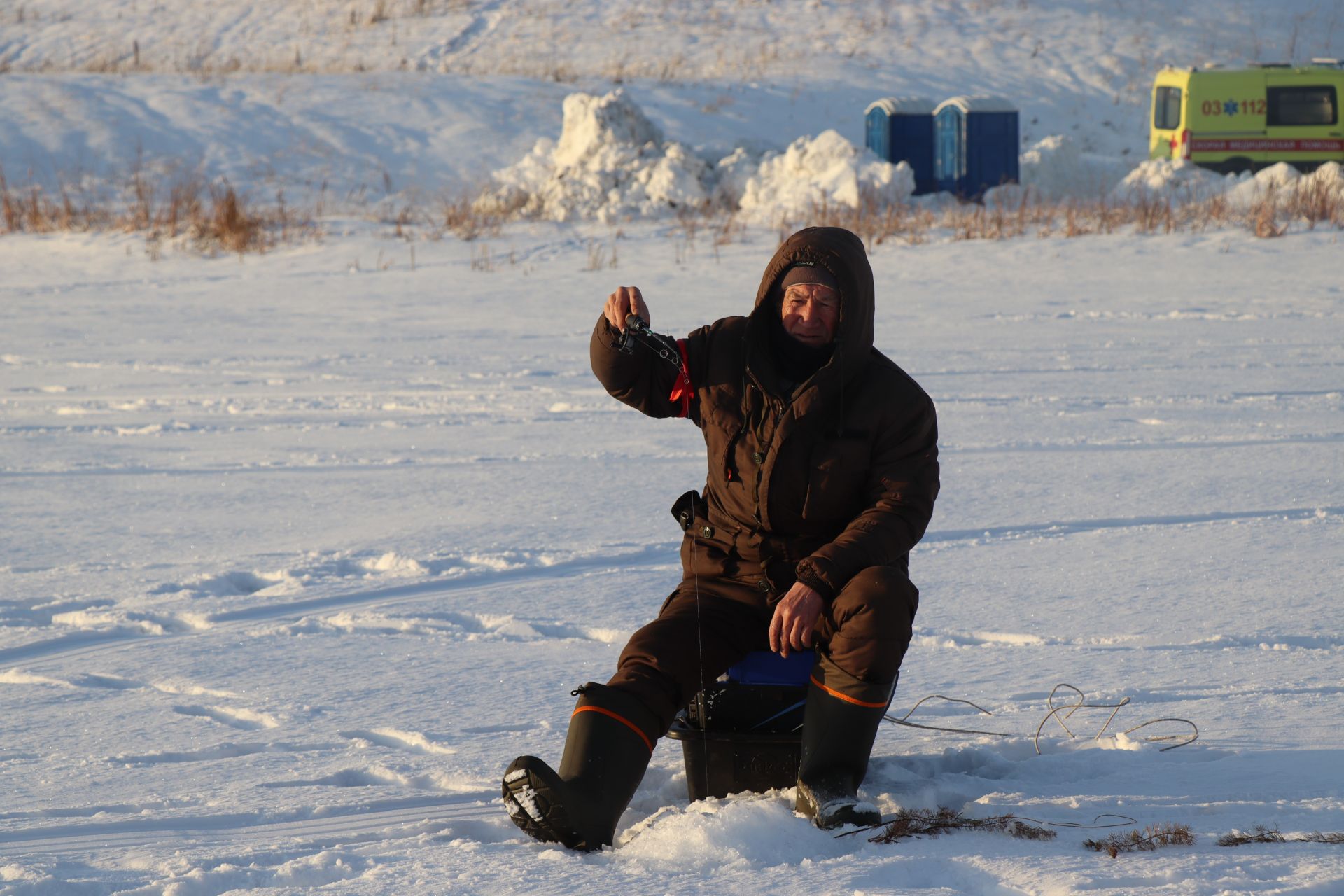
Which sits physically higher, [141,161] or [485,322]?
[141,161]

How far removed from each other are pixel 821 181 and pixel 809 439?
1318cm

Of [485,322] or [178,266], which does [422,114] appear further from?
[485,322]

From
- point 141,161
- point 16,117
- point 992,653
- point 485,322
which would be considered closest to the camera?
point 992,653

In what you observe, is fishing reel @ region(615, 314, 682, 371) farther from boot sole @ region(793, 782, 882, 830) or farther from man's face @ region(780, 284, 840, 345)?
boot sole @ region(793, 782, 882, 830)

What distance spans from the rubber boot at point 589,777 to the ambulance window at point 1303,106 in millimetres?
18404

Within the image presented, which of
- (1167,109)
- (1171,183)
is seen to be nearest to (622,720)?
(1171,183)

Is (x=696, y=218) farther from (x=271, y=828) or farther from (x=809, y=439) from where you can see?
(x=271, y=828)

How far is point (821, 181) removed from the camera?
1555 cm

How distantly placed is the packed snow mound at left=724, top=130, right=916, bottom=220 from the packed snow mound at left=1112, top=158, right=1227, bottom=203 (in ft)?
8.67

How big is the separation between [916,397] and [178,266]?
38.3ft

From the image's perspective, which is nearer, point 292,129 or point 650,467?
point 650,467

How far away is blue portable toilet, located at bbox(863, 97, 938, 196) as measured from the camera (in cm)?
1828

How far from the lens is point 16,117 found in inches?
782

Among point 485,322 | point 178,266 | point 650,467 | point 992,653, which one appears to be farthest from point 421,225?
point 992,653
